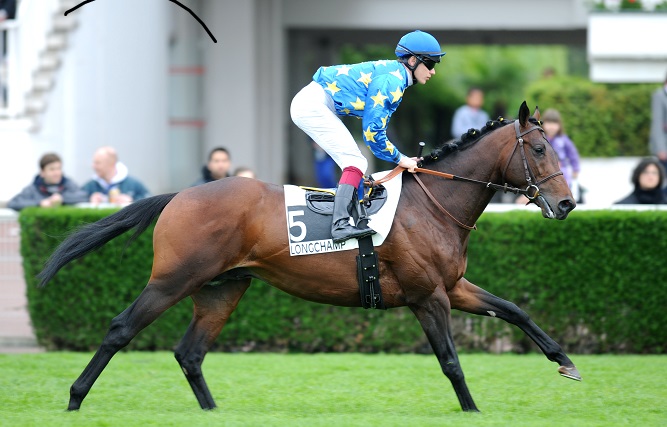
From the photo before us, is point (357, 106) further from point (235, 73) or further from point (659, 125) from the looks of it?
point (235, 73)

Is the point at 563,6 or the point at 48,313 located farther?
the point at 563,6

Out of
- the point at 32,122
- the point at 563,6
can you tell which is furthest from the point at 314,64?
the point at 32,122

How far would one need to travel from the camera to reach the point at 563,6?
15422mm

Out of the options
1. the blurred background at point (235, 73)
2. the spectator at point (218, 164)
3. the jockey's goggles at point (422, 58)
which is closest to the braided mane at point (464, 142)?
the jockey's goggles at point (422, 58)

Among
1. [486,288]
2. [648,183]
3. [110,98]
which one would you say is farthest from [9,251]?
[648,183]

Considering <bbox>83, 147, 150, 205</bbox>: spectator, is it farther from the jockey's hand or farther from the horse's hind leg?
the jockey's hand

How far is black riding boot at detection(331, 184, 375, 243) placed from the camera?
6.37m

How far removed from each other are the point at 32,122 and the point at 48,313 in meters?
2.95

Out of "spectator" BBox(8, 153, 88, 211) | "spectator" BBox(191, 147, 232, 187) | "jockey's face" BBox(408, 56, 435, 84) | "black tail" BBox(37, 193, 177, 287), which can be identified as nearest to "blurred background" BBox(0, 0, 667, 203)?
"spectator" BBox(8, 153, 88, 211)

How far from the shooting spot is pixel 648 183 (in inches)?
398

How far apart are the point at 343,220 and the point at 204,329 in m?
1.13

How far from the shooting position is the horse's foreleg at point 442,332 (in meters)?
6.37

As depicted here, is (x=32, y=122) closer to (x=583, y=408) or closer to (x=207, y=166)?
(x=207, y=166)

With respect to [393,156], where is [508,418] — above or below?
below
